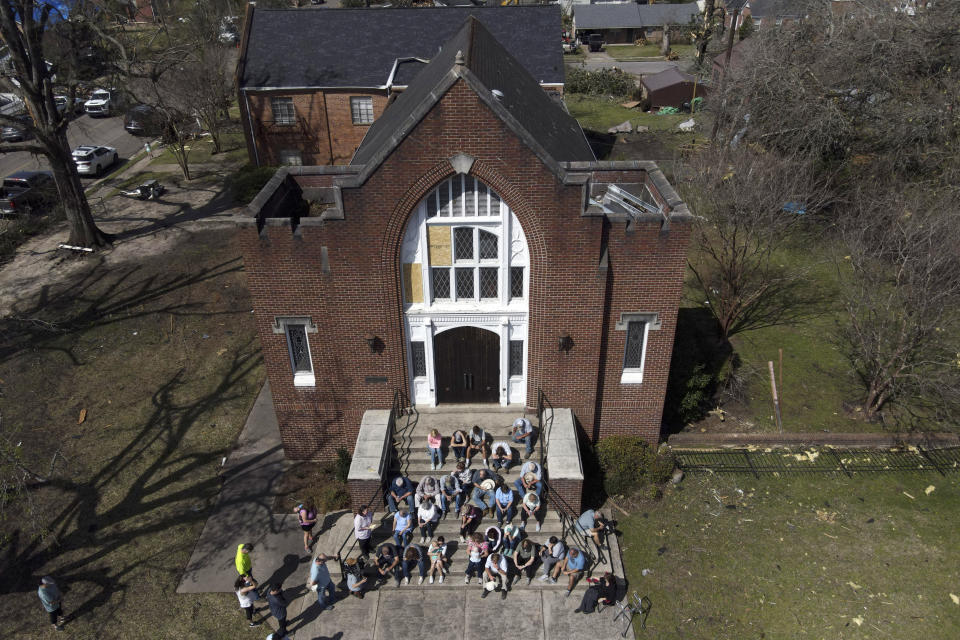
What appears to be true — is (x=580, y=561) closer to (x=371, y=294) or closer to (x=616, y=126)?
(x=371, y=294)

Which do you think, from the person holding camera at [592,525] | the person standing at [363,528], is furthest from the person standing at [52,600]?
the person holding camera at [592,525]

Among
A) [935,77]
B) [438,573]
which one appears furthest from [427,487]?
[935,77]

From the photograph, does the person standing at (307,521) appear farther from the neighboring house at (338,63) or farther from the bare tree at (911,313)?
the neighboring house at (338,63)

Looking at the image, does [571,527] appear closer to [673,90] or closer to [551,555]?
[551,555]

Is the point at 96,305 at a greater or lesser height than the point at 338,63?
lesser

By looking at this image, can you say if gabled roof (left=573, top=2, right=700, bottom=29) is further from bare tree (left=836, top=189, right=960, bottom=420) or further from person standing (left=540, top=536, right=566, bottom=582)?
person standing (left=540, top=536, right=566, bottom=582)

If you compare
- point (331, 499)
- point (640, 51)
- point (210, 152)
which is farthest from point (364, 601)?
point (640, 51)
